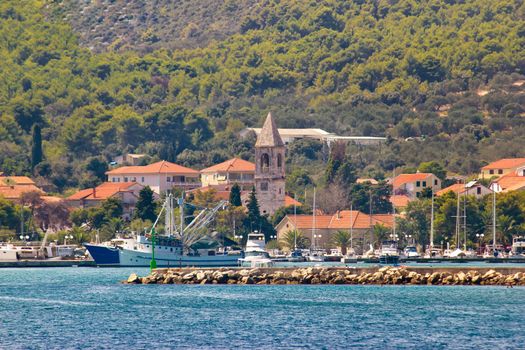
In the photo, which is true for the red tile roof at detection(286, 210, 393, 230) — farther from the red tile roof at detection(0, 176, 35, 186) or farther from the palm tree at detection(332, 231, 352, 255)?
the red tile roof at detection(0, 176, 35, 186)

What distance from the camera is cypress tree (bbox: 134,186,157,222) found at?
13212cm

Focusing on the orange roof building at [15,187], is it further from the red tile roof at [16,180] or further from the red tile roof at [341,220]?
the red tile roof at [341,220]

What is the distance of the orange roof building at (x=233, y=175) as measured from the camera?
157 metres

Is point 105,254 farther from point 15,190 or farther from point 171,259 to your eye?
point 15,190

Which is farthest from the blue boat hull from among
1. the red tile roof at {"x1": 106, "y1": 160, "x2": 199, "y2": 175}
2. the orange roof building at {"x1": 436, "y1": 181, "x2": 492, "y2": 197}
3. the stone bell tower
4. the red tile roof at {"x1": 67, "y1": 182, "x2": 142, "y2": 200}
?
the red tile roof at {"x1": 106, "y1": 160, "x2": 199, "y2": 175}

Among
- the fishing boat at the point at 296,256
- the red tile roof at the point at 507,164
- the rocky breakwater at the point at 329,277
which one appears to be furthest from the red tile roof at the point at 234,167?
the rocky breakwater at the point at 329,277

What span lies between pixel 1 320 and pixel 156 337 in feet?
33.0

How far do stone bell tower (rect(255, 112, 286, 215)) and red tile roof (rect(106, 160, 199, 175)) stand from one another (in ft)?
55.1

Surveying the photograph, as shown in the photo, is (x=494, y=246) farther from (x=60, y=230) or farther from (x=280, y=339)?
(x=280, y=339)

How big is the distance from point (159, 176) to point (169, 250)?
50682mm

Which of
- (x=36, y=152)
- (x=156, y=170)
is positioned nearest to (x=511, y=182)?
(x=156, y=170)

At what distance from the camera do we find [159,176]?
160625mm

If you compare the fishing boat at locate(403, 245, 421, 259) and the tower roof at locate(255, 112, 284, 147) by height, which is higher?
the tower roof at locate(255, 112, 284, 147)

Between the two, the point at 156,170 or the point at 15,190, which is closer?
the point at 15,190
